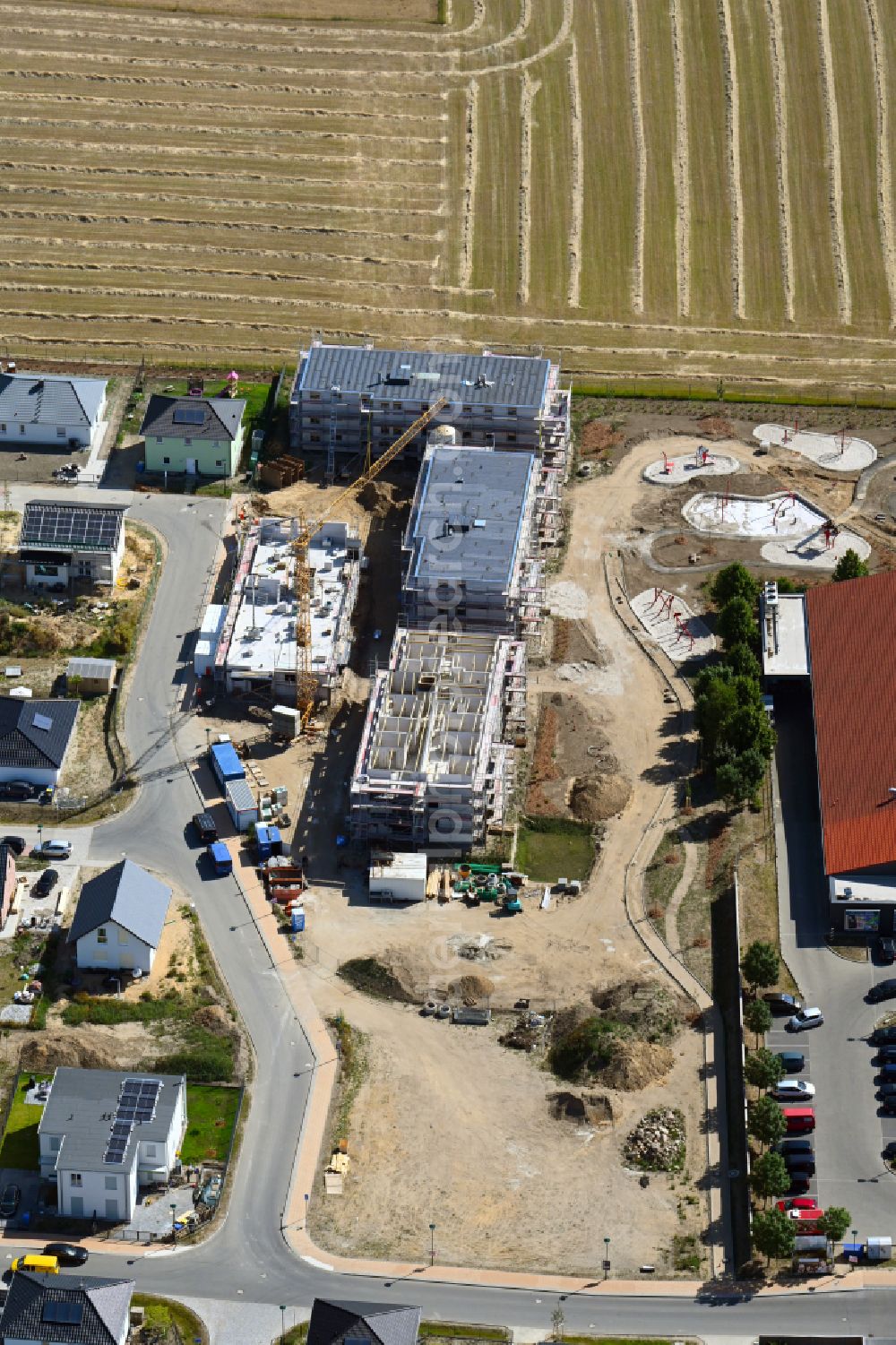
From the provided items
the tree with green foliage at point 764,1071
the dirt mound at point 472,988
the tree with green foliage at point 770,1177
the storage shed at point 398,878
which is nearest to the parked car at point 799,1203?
the tree with green foliage at point 770,1177

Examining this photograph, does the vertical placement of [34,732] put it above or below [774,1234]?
above

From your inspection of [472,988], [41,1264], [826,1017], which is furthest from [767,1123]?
[41,1264]

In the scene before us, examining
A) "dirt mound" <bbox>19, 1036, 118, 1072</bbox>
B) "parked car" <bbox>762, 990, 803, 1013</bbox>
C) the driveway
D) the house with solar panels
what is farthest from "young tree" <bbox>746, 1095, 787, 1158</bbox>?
"dirt mound" <bbox>19, 1036, 118, 1072</bbox>

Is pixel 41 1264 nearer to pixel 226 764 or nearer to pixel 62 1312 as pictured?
pixel 62 1312

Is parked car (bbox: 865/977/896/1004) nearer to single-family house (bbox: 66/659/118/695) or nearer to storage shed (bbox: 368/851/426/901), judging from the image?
storage shed (bbox: 368/851/426/901)

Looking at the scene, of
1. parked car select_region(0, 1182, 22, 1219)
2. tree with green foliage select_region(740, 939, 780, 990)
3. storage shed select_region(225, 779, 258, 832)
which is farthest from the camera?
storage shed select_region(225, 779, 258, 832)
